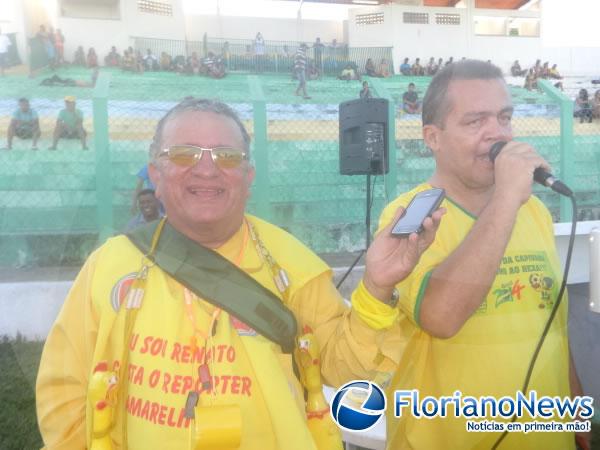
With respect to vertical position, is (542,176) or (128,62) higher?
(128,62)

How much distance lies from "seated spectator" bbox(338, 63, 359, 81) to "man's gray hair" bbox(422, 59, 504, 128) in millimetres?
147

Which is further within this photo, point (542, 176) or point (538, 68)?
point (538, 68)


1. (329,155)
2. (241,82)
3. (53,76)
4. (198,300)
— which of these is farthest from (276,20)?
(198,300)

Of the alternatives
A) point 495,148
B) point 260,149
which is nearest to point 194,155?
point 260,149

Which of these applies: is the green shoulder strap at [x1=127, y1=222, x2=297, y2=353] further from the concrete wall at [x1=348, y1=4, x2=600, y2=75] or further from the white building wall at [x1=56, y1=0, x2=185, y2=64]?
the concrete wall at [x1=348, y1=4, x2=600, y2=75]

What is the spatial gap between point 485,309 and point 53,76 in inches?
35.9

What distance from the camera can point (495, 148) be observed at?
0.95m

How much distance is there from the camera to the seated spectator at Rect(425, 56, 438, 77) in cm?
105

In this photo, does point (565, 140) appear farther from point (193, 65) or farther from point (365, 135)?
point (193, 65)

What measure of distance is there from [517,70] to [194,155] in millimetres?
659

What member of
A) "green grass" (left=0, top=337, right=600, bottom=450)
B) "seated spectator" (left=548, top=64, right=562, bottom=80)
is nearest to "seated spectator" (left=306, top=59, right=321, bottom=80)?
"seated spectator" (left=548, top=64, right=562, bottom=80)

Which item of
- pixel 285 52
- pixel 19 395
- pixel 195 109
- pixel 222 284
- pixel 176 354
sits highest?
pixel 285 52

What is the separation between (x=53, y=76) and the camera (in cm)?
103

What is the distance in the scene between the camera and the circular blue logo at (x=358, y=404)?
1.11m
